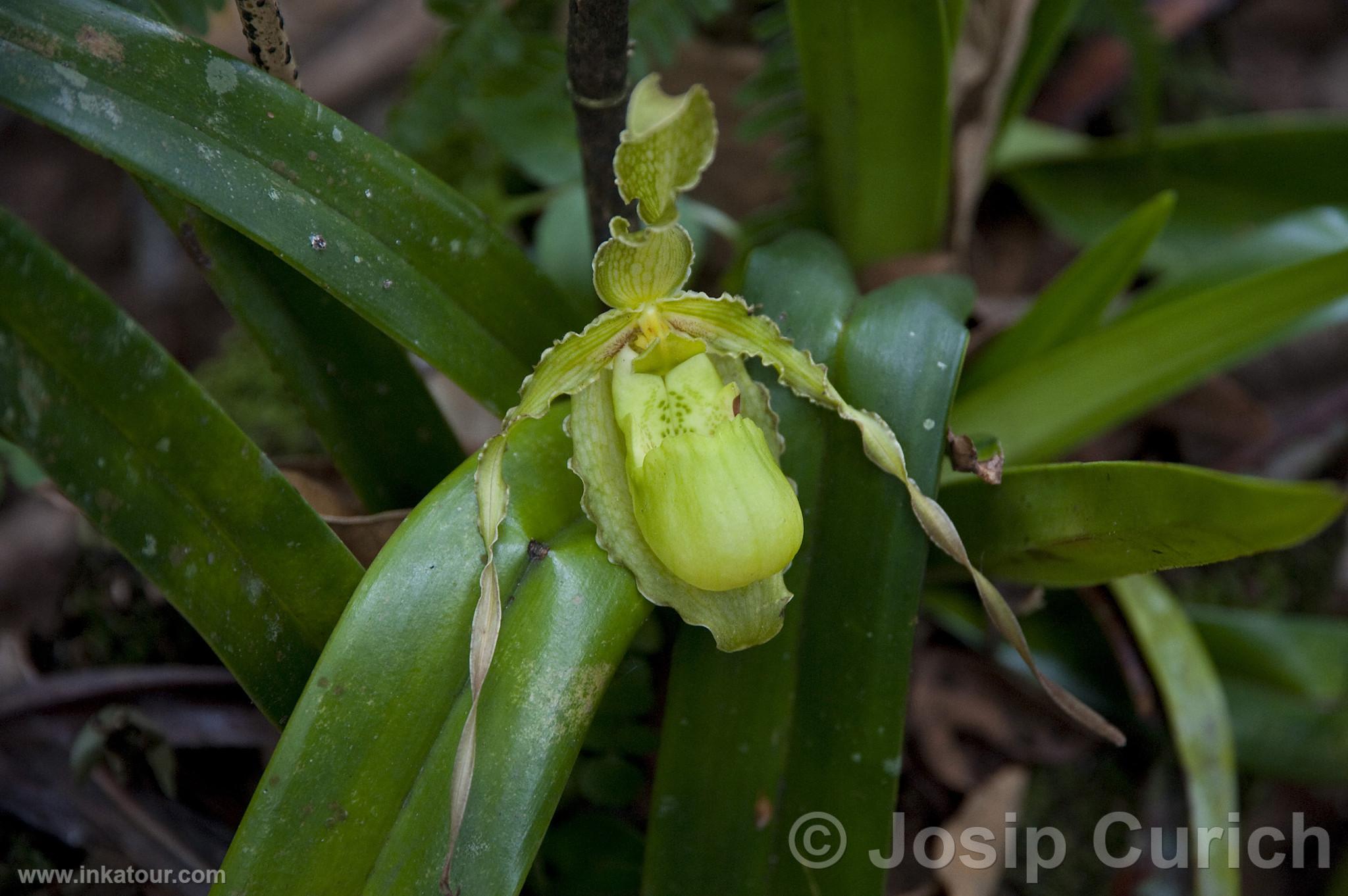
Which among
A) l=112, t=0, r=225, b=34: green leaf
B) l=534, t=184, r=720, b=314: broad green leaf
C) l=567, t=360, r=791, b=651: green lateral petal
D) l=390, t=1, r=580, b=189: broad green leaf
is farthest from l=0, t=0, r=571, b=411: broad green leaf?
l=390, t=1, r=580, b=189: broad green leaf

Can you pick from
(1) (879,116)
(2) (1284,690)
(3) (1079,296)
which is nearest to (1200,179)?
(3) (1079,296)

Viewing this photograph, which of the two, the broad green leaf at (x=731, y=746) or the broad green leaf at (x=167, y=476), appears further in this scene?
the broad green leaf at (x=731, y=746)

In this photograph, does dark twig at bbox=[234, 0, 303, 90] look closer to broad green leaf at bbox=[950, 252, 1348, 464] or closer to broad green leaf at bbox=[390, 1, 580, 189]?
broad green leaf at bbox=[390, 1, 580, 189]

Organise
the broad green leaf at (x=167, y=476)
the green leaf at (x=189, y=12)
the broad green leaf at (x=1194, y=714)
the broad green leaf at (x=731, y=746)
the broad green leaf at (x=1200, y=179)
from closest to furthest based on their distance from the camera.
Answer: the broad green leaf at (x=167, y=476) → the broad green leaf at (x=731, y=746) → the green leaf at (x=189, y=12) → the broad green leaf at (x=1194, y=714) → the broad green leaf at (x=1200, y=179)

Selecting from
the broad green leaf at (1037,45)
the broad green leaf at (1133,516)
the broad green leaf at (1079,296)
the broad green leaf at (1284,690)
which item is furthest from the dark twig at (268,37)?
the broad green leaf at (1284,690)

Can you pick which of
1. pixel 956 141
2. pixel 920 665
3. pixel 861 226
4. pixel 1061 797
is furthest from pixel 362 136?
pixel 1061 797

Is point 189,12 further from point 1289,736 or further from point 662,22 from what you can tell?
point 1289,736

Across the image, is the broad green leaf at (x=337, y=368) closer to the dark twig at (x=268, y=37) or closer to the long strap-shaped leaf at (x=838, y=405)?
the dark twig at (x=268, y=37)
